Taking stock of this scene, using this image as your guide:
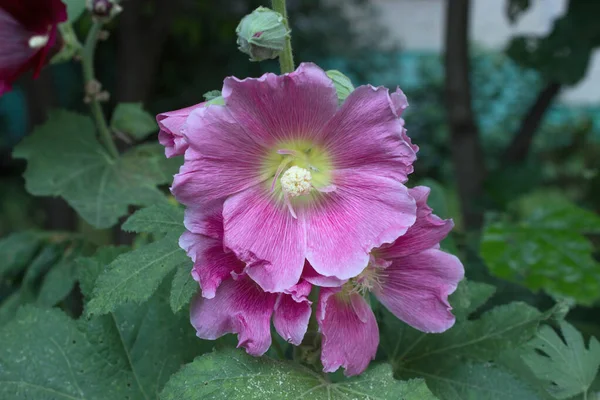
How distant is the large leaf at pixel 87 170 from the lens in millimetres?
844

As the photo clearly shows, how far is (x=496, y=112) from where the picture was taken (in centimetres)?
482

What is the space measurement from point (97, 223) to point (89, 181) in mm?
103

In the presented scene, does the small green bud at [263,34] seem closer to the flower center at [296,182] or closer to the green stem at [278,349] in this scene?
the flower center at [296,182]

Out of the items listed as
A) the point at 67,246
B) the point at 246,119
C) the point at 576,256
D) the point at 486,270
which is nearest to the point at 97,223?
the point at 67,246

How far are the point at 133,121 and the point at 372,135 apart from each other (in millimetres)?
547

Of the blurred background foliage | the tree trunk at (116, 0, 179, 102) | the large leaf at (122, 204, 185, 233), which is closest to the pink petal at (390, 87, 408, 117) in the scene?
the large leaf at (122, 204, 185, 233)

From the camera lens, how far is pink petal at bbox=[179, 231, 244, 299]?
1.58 ft

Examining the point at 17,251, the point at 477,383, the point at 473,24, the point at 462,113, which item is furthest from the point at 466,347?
the point at 473,24

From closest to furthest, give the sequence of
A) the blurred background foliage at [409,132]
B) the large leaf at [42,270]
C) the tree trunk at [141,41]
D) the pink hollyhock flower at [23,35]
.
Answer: the pink hollyhock flower at [23,35], the large leaf at [42,270], the blurred background foliage at [409,132], the tree trunk at [141,41]

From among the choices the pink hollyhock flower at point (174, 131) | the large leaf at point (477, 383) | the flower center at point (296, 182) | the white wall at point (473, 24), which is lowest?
the white wall at point (473, 24)

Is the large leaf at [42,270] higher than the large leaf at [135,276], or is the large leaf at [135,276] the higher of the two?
the large leaf at [135,276]

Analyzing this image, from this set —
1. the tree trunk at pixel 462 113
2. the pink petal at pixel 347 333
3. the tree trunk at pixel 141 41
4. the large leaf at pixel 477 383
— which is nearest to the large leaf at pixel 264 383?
the pink petal at pixel 347 333

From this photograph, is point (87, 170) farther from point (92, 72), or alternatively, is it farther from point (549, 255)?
point (549, 255)

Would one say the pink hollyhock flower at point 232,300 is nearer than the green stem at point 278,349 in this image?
Yes
